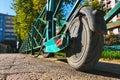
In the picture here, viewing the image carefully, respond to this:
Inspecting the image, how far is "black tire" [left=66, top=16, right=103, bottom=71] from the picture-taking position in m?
3.38

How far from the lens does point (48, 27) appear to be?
21.5 feet

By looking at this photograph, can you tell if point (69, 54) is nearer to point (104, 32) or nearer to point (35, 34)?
point (104, 32)

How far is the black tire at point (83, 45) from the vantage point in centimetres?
338

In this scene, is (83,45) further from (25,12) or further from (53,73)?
(25,12)

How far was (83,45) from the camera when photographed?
11.6 ft

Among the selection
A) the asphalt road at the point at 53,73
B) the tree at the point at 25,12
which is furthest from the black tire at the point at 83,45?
the tree at the point at 25,12

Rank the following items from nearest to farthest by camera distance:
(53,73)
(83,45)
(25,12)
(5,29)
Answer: (53,73) → (83,45) → (25,12) → (5,29)

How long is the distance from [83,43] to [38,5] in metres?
18.4

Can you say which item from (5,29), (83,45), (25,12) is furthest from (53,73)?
(5,29)

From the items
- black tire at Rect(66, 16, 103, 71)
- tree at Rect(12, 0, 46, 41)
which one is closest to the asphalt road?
black tire at Rect(66, 16, 103, 71)

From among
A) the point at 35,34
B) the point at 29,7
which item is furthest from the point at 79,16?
the point at 29,7

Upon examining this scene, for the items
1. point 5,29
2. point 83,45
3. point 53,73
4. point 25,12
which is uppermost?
point 5,29

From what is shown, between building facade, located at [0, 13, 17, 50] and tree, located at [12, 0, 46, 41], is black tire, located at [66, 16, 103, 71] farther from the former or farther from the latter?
building facade, located at [0, 13, 17, 50]

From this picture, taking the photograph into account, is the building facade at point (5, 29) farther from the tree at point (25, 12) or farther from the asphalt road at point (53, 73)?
the asphalt road at point (53, 73)
